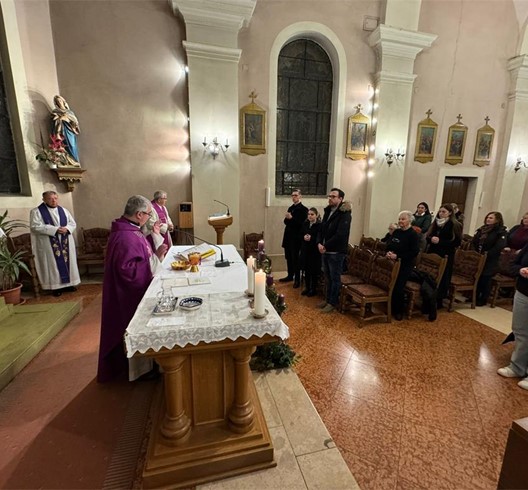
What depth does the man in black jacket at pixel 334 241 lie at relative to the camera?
4.29m

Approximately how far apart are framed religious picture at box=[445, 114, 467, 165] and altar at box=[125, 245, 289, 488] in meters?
8.53

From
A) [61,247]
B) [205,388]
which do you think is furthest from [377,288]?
[61,247]

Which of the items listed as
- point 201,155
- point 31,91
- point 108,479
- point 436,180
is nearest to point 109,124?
point 31,91

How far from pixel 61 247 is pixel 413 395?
5.75 meters

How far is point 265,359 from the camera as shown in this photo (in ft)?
10.2

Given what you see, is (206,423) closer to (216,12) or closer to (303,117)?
(216,12)

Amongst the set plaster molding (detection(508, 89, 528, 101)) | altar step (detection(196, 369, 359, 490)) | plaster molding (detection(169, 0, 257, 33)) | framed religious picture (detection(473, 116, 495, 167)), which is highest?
plaster molding (detection(169, 0, 257, 33))

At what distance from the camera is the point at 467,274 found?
5.01m

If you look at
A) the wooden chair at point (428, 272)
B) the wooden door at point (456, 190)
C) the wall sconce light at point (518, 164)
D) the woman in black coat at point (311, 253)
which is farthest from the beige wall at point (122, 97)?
the wall sconce light at point (518, 164)

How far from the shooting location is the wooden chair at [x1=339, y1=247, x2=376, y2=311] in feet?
15.0

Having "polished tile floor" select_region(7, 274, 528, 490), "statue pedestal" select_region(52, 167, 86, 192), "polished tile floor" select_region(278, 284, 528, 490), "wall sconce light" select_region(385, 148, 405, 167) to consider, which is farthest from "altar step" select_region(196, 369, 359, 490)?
"wall sconce light" select_region(385, 148, 405, 167)

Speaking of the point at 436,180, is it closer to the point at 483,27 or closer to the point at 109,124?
the point at 483,27

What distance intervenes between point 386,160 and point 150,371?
7183mm

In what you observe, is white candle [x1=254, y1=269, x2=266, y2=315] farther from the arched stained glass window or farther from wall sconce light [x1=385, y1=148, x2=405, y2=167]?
wall sconce light [x1=385, y1=148, x2=405, y2=167]
